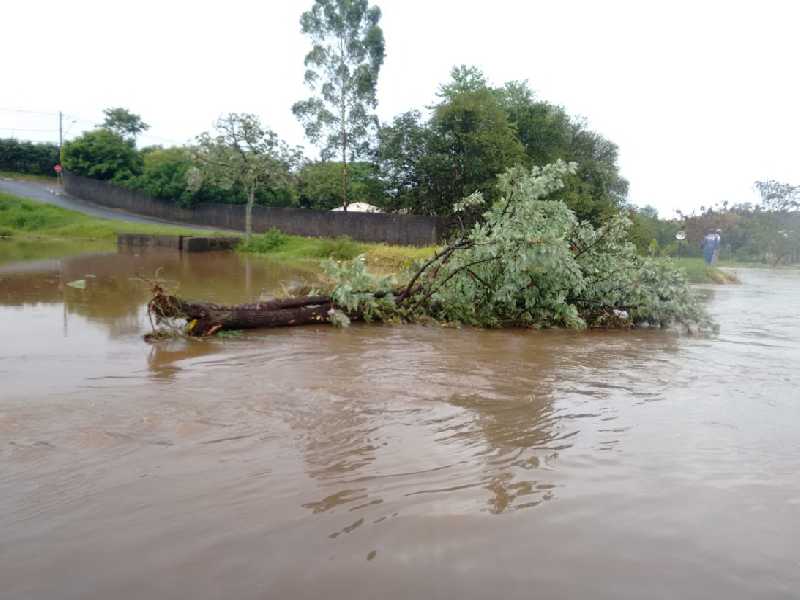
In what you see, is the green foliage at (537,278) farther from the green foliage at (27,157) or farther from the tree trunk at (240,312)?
the green foliage at (27,157)

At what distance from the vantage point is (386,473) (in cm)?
391

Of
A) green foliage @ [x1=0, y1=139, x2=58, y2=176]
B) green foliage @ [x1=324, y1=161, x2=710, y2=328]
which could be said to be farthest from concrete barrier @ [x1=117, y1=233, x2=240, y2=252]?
green foliage @ [x1=0, y1=139, x2=58, y2=176]

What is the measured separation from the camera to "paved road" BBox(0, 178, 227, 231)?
118 ft

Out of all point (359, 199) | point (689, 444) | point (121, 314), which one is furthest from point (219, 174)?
point (689, 444)

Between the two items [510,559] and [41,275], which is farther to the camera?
[41,275]

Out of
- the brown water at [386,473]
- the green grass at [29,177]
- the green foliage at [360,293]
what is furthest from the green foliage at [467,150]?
the green grass at [29,177]

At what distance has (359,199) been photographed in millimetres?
33625

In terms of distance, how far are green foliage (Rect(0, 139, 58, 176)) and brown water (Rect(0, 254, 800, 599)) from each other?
168ft

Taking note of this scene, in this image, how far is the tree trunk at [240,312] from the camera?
780cm

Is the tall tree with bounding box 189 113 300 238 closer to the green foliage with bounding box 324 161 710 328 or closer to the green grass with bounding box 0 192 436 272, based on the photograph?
the green grass with bounding box 0 192 436 272

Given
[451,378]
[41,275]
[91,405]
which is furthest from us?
[41,275]

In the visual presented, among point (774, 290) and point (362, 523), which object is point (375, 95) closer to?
point (774, 290)

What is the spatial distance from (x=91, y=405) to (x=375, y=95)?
1135 inches

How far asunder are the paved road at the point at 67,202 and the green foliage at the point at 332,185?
5.49 meters
